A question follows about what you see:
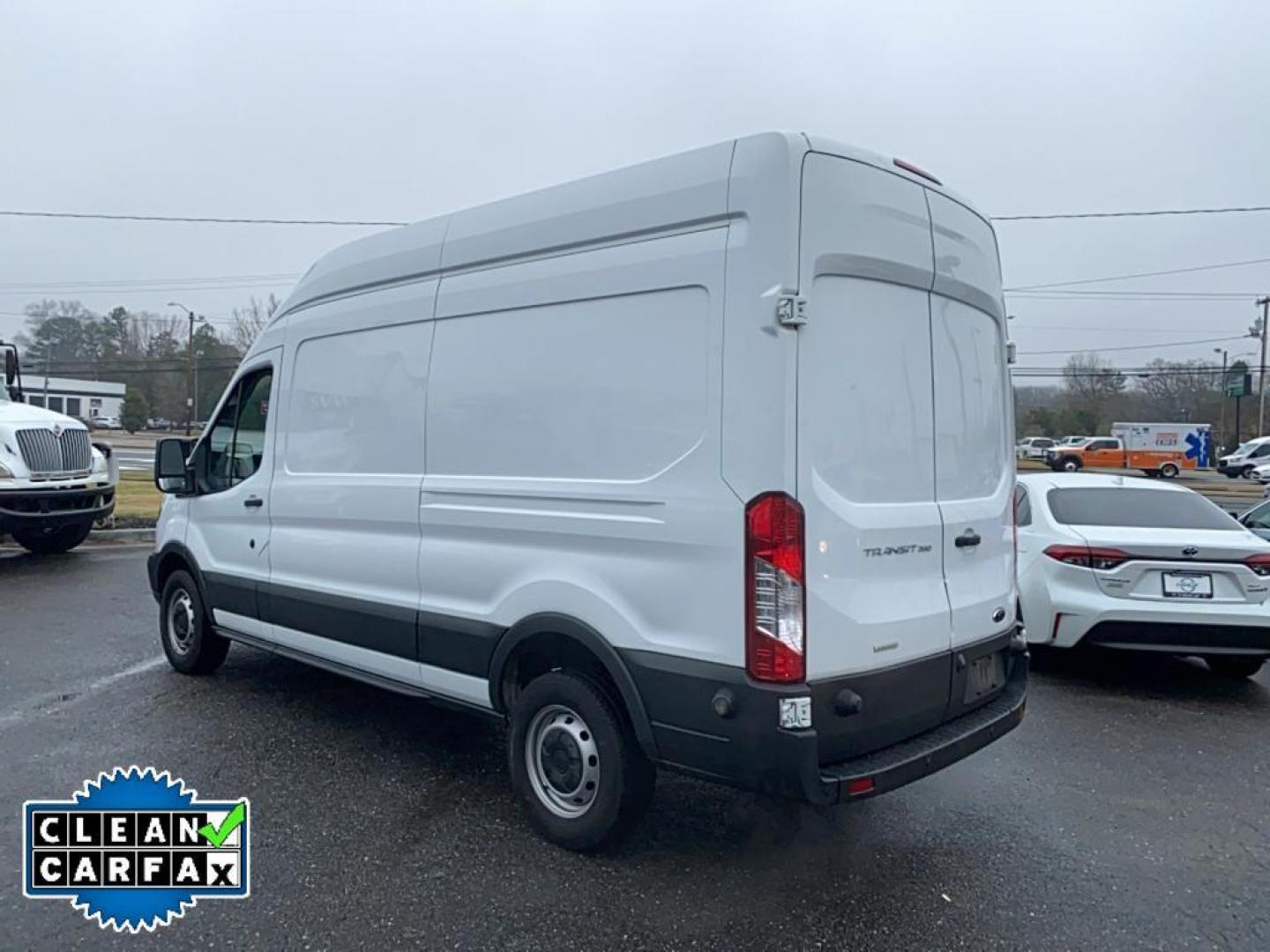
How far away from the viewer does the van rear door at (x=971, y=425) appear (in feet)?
12.1

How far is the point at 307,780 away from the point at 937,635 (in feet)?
9.89

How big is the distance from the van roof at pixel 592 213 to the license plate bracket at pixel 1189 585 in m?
3.17

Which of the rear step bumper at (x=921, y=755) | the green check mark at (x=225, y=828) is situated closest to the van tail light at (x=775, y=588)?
the rear step bumper at (x=921, y=755)

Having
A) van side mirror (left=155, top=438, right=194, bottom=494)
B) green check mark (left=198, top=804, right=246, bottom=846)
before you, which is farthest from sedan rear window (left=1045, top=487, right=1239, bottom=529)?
van side mirror (left=155, top=438, right=194, bottom=494)

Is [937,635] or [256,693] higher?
[937,635]

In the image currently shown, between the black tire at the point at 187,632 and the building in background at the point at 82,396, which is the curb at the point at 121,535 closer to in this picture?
the black tire at the point at 187,632

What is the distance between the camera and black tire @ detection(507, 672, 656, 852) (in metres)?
3.43

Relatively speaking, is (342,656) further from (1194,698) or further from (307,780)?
(1194,698)

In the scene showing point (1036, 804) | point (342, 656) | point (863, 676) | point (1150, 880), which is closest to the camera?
point (863, 676)

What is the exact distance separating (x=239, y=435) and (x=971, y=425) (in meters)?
4.48

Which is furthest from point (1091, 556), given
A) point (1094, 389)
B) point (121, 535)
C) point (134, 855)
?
point (1094, 389)

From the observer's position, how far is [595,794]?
3506mm

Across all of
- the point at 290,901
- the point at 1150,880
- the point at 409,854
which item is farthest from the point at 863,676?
the point at 290,901

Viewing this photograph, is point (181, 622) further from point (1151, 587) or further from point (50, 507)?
point (1151, 587)
